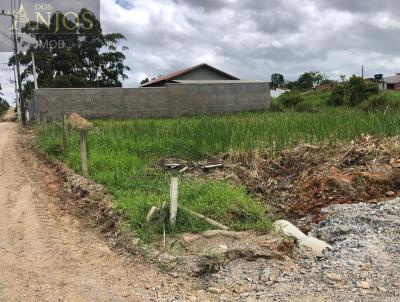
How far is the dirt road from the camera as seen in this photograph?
4.02 meters

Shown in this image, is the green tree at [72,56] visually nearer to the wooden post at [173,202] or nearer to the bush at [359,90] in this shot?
the bush at [359,90]

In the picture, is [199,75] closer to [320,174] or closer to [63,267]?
[320,174]

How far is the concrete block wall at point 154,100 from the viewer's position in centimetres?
2427

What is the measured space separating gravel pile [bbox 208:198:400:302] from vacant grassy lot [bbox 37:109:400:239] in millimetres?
859

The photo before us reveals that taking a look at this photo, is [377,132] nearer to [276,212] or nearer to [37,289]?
[276,212]

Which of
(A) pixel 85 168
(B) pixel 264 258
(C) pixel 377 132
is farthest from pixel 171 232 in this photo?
(C) pixel 377 132

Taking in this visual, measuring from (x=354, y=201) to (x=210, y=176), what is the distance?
7.96 feet

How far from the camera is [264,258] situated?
4613mm

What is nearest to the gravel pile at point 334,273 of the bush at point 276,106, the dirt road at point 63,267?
the dirt road at point 63,267

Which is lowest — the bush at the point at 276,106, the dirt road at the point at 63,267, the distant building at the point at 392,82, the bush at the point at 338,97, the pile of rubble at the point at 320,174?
the dirt road at the point at 63,267

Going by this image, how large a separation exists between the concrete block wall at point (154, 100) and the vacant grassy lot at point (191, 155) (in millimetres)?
11069

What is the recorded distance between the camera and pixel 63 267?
4.63 meters

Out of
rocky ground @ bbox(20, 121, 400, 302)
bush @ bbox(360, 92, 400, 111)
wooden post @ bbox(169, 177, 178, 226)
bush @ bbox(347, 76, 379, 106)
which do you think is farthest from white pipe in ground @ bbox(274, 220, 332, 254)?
bush @ bbox(347, 76, 379, 106)

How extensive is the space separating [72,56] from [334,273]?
1574 inches
